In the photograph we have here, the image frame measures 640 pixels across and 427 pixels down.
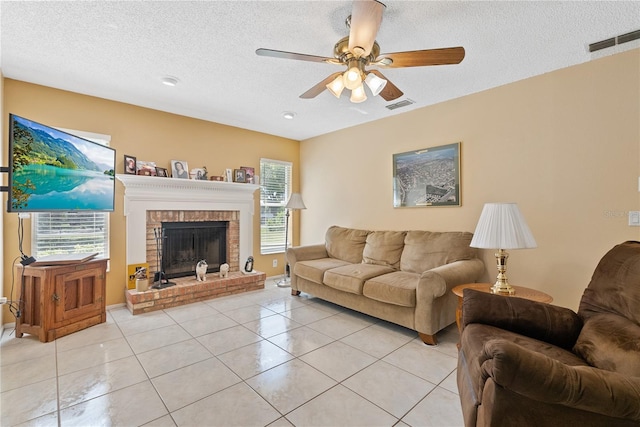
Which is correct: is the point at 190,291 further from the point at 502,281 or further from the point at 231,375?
the point at 502,281

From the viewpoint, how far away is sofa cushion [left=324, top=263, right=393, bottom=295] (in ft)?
10.1

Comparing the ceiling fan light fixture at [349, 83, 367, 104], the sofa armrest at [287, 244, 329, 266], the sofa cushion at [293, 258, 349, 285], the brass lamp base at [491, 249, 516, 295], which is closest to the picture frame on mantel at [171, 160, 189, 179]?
the sofa armrest at [287, 244, 329, 266]

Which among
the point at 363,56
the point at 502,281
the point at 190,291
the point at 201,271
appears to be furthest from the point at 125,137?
the point at 502,281

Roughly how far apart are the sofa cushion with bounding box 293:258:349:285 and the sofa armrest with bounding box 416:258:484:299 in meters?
1.29

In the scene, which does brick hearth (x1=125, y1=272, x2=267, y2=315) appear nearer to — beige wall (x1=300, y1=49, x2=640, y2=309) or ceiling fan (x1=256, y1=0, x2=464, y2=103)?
beige wall (x1=300, y1=49, x2=640, y2=309)

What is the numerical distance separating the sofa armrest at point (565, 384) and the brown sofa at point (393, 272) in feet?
5.18

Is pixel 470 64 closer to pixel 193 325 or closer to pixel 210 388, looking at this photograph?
pixel 210 388

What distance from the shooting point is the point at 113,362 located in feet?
7.30

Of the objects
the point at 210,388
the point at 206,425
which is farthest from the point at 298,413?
the point at 210,388

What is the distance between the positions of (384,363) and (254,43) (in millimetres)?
2705

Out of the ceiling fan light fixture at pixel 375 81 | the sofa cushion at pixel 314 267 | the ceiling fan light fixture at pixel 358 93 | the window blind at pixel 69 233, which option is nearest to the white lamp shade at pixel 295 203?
the sofa cushion at pixel 314 267

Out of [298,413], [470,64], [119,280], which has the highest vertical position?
[470,64]

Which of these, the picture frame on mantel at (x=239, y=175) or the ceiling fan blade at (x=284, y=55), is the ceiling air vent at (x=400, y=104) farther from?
the picture frame on mantel at (x=239, y=175)

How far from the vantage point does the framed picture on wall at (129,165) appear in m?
3.42
